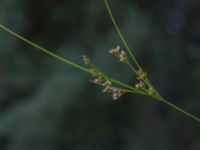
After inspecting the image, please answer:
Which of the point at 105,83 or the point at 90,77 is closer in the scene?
the point at 105,83

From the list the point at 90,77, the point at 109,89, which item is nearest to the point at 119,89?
the point at 109,89

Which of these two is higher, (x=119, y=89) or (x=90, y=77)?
(x=119, y=89)

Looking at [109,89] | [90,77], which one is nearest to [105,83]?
[109,89]

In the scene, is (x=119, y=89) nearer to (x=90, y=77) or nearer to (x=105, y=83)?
(x=105, y=83)

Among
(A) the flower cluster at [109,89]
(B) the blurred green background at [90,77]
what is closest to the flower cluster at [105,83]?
(A) the flower cluster at [109,89]

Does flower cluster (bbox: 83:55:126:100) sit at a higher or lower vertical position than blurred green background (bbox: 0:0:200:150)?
higher

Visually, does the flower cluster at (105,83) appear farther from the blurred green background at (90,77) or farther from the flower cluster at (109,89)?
the blurred green background at (90,77)

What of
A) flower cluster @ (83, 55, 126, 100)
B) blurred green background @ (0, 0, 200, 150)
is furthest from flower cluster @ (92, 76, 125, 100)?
blurred green background @ (0, 0, 200, 150)

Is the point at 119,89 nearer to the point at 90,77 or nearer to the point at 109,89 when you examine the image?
the point at 109,89

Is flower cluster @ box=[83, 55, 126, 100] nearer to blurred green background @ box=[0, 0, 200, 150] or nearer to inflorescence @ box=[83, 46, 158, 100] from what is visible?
inflorescence @ box=[83, 46, 158, 100]
